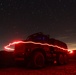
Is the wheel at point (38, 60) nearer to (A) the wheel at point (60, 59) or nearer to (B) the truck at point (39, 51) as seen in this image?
(B) the truck at point (39, 51)

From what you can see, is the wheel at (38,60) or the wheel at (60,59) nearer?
the wheel at (38,60)

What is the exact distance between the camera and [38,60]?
1684 cm

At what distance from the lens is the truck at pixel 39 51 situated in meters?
16.6

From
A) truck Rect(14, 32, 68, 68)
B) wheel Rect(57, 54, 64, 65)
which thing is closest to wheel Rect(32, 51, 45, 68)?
truck Rect(14, 32, 68, 68)

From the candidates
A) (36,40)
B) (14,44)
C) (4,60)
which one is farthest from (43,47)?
(4,60)

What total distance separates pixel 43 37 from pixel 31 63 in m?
2.89

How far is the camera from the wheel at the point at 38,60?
1652cm

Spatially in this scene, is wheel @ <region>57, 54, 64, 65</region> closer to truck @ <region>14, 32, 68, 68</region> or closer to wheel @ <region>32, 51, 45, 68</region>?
truck @ <region>14, 32, 68, 68</region>

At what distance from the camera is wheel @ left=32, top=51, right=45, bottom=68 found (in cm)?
1652

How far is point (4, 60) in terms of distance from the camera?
19656 mm

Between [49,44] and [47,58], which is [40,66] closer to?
[47,58]

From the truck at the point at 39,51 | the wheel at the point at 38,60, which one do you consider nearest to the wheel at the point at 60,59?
the truck at the point at 39,51

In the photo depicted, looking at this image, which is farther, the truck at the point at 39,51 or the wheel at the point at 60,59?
the wheel at the point at 60,59

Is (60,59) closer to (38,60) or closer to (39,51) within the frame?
(39,51)
